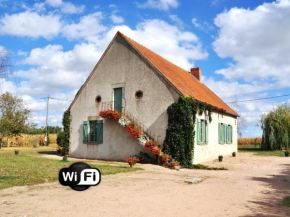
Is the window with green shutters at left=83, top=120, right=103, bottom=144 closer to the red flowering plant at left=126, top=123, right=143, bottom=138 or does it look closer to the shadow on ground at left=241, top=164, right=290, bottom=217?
the red flowering plant at left=126, top=123, right=143, bottom=138

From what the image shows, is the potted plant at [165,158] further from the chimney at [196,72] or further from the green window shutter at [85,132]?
the chimney at [196,72]

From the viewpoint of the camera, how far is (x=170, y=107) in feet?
48.8

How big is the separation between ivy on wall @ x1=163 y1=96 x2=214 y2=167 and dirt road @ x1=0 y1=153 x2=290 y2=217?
15.4ft

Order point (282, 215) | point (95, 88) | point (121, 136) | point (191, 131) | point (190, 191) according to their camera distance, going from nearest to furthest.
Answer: point (282, 215), point (190, 191), point (191, 131), point (121, 136), point (95, 88)

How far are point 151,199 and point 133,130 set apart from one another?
27.4ft

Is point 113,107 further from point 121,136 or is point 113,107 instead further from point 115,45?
point 115,45

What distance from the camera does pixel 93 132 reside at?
18406 millimetres

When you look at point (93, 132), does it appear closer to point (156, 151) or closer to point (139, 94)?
point (139, 94)

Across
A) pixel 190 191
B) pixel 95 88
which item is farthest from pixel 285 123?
pixel 190 191

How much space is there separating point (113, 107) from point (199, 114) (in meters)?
5.38

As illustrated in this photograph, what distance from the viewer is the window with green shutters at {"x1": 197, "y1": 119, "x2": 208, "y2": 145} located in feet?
51.5

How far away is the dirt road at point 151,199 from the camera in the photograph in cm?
581

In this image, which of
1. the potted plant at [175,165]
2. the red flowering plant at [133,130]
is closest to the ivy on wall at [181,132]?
the potted plant at [175,165]

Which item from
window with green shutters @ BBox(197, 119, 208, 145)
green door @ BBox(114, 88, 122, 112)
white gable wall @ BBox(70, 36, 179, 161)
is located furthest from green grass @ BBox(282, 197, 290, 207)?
green door @ BBox(114, 88, 122, 112)
